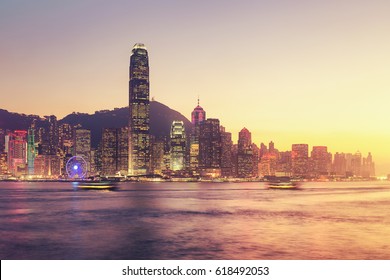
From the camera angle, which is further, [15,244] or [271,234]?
[271,234]

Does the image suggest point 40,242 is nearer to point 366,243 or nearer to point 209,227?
point 209,227

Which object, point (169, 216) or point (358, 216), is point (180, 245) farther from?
point (358, 216)
